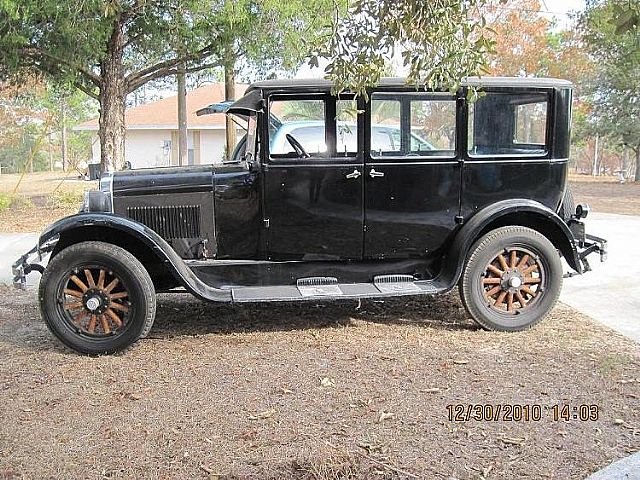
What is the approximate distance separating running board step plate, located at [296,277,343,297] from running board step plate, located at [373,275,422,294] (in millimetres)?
351

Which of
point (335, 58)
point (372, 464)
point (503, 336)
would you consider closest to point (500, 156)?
point (503, 336)

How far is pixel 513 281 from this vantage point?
5.51 meters

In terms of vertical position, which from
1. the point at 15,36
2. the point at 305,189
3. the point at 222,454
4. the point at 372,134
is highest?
the point at 15,36

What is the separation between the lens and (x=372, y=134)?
5.38 m

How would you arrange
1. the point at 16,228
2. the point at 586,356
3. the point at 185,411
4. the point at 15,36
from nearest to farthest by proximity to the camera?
1. the point at 185,411
2. the point at 586,356
3. the point at 15,36
4. the point at 16,228

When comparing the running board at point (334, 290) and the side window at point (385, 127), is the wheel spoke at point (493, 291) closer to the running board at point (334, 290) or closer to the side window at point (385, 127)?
the running board at point (334, 290)

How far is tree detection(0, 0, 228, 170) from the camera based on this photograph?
1047 centimetres

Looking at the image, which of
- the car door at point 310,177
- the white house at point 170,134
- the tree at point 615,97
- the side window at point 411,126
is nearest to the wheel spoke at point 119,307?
the car door at point 310,177

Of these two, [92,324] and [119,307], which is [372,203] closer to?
[119,307]

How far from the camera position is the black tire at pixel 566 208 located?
19.1ft

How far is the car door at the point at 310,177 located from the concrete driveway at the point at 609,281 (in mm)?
2557

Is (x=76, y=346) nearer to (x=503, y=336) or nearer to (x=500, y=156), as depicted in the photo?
(x=503, y=336)

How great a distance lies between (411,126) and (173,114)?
2693 cm

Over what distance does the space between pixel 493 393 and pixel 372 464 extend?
1.23 metres
